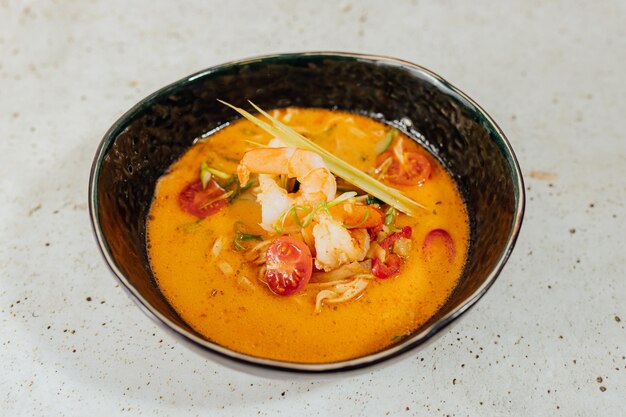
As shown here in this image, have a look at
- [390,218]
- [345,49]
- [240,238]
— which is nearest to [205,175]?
[240,238]

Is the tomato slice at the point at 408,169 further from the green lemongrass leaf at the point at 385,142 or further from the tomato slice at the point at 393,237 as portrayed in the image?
the tomato slice at the point at 393,237

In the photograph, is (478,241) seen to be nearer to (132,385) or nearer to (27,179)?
(132,385)

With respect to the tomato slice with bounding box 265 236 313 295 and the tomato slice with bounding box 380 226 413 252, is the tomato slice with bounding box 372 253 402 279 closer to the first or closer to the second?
the tomato slice with bounding box 380 226 413 252

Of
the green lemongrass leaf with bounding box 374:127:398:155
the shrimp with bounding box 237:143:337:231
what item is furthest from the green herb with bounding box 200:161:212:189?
the green lemongrass leaf with bounding box 374:127:398:155

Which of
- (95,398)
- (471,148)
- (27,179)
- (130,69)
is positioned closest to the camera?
(95,398)

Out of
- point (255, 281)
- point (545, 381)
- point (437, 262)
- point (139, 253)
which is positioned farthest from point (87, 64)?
point (545, 381)

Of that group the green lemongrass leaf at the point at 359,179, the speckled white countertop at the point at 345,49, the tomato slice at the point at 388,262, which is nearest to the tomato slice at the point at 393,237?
the tomato slice at the point at 388,262
